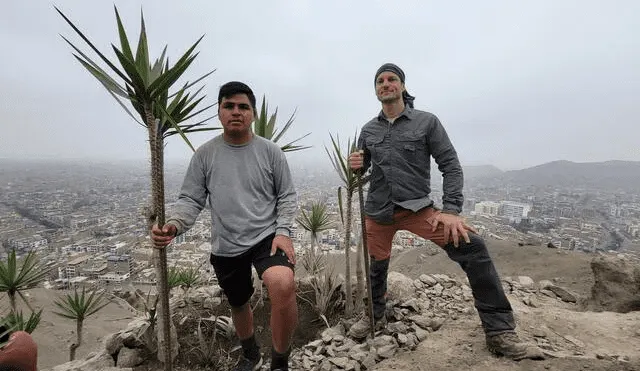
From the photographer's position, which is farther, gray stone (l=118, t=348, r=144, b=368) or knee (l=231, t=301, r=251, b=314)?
gray stone (l=118, t=348, r=144, b=368)

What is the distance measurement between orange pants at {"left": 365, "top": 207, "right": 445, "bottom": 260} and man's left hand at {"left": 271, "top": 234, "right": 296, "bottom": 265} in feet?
3.35

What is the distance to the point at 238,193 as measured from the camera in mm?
2064

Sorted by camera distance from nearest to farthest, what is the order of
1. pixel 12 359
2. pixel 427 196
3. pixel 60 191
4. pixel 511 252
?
pixel 12 359, pixel 427 196, pixel 511 252, pixel 60 191

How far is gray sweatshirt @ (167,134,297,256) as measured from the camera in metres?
2.05

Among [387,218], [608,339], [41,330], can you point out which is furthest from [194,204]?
[41,330]

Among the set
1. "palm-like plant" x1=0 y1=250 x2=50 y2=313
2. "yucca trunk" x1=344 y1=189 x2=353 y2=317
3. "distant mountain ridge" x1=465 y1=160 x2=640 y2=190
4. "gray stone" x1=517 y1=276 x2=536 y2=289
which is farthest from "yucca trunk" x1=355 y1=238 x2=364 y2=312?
"distant mountain ridge" x1=465 y1=160 x2=640 y2=190

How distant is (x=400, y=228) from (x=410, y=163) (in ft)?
1.92

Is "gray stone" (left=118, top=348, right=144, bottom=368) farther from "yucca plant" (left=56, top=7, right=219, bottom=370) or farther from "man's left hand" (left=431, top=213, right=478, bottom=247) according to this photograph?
"man's left hand" (left=431, top=213, right=478, bottom=247)

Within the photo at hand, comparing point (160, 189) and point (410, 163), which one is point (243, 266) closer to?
point (160, 189)

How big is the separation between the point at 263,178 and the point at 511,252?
8.43 m

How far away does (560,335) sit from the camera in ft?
9.08

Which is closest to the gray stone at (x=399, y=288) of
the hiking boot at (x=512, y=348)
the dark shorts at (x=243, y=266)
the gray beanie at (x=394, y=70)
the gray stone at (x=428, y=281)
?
the gray stone at (x=428, y=281)

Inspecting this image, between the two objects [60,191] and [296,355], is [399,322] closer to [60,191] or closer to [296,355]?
[296,355]

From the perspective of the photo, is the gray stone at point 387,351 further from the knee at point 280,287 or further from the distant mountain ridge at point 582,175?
the distant mountain ridge at point 582,175
